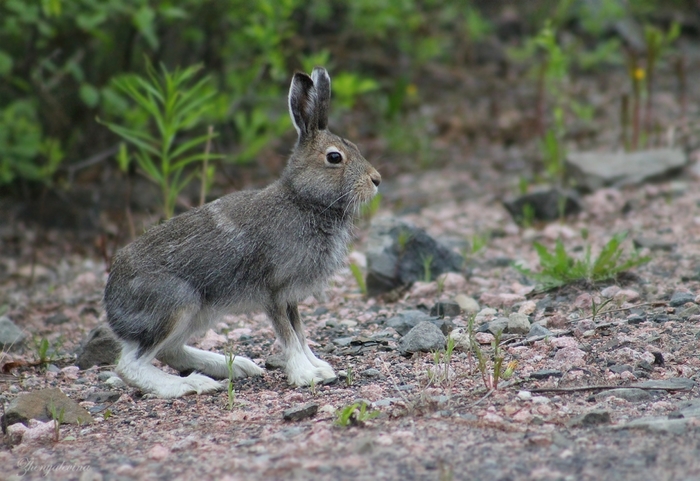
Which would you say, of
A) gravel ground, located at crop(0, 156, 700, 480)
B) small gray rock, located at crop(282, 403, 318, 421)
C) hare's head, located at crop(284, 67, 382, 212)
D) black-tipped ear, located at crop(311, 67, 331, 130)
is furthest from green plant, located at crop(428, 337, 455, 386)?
black-tipped ear, located at crop(311, 67, 331, 130)

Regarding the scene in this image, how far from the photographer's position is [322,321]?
6473 millimetres

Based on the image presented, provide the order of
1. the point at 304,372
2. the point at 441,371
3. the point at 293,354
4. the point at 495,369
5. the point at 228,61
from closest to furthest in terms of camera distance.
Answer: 1. the point at 495,369
2. the point at 441,371
3. the point at 304,372
4. the point at 293,354
5. the point at 228,61

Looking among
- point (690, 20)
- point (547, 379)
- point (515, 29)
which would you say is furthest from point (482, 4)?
point (547, 379)

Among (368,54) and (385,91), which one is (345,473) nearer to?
(368,54)

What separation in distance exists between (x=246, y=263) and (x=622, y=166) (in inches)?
219

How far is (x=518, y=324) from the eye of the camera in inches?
216

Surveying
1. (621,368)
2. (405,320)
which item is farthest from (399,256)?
(621,368)

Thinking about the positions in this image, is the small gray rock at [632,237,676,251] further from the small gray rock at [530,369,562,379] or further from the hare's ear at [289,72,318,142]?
the hare's ear at [289,72,318,142]

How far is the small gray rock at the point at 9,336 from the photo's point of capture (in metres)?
6.14

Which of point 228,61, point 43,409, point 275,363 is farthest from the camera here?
point 228,61

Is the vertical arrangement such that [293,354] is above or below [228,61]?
below

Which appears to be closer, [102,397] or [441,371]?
[441,371]

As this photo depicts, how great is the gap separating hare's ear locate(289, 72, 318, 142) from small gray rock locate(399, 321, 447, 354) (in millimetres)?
1364

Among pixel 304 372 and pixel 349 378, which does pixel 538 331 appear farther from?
pixel 304 372
